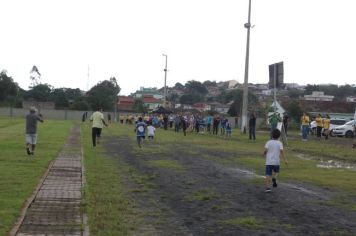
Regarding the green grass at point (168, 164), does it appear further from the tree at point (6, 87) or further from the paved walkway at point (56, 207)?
the tree at point (6, 87)

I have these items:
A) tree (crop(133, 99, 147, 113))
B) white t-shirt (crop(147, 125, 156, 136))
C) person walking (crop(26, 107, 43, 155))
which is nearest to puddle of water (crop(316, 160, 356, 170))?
person walking (crop(26, 107, 43, 155))

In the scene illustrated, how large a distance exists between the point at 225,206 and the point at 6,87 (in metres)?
118

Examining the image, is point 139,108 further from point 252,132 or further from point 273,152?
point 273,152

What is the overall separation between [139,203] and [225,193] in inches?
81.6

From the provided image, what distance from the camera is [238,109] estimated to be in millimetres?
103562

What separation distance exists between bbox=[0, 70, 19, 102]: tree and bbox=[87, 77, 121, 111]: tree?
16140mm

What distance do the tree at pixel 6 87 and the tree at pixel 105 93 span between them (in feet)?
53.0

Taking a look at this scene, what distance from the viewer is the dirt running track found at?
8070mm

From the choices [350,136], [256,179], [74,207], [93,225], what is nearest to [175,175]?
[256,179]

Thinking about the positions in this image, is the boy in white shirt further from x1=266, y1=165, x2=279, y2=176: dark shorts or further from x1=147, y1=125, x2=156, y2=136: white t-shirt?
x1=266, y1=165, x2=279, y2=176: dark shorts

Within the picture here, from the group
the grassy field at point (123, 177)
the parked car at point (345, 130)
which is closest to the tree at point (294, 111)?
the parked car at point (345, 130)

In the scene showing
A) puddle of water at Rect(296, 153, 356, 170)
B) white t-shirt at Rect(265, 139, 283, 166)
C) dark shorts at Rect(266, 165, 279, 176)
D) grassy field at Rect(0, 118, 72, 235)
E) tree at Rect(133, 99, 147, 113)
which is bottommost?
puddle of water at Rect(296, 153, 356, 170)

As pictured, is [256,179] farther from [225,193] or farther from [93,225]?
[93,225]

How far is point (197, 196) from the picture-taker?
36.0 ft
